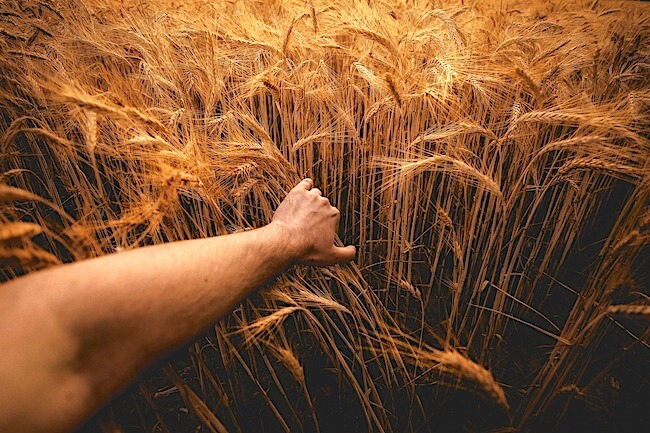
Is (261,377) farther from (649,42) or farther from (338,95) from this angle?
(649,42)

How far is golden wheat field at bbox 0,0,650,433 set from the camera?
0.73m

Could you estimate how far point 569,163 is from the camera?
74 centimetres

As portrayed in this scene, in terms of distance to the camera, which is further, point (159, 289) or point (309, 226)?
point (309, 226)

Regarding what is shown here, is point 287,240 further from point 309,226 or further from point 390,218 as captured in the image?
point 390,218

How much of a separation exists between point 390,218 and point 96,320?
637 mm

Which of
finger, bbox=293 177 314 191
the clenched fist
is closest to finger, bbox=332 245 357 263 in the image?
the clenched fist

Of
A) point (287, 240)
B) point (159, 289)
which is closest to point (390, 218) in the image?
point (287, 240)

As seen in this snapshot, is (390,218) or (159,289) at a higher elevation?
(159,289)

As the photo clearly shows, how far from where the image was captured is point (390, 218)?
37.5 inches

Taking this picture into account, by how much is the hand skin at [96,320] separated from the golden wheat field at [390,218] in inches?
2.2

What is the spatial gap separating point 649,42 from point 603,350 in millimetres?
1125

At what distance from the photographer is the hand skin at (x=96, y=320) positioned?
406mm

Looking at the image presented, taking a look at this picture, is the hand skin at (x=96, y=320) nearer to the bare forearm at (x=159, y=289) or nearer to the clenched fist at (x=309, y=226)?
the bare forearm at (x=159, y=289)

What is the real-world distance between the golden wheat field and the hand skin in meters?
0.06
